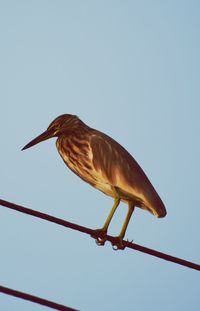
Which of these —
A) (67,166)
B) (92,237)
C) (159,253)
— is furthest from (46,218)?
(67,166)

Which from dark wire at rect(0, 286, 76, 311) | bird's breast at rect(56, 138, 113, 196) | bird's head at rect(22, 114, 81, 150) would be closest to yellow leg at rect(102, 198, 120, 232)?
bird's breast at rect(56, 138, 113, 196)

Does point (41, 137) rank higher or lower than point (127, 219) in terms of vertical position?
higher

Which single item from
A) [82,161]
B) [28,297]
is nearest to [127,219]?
[82,161]

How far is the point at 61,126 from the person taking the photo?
7.12 m

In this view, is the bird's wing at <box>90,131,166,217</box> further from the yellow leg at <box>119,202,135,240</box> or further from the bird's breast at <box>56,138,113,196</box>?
the yellow leg at <box>119,202,135,240</box>

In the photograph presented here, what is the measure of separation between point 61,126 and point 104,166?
2.83 feet

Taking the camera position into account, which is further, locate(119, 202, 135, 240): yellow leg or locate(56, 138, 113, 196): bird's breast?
locate(56, 138, 113, 196): bird's breast

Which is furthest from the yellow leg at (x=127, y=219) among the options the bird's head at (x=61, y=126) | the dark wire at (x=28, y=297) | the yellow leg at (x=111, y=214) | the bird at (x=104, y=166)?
the dark wire at (x=28, y=297)

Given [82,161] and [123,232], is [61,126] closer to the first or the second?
[82,161]

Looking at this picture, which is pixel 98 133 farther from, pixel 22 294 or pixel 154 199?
pixel 22 294

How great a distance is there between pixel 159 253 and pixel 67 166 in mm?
2641

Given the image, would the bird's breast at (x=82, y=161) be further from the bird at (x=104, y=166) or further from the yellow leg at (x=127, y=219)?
the yellow leg at (x=127, y=219)

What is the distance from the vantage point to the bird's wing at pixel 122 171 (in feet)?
20.2

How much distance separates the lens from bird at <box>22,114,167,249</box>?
6188mm
